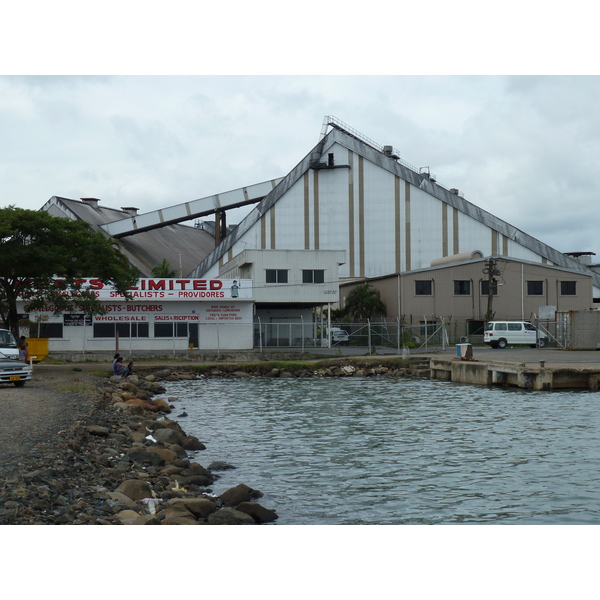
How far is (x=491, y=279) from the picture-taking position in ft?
196

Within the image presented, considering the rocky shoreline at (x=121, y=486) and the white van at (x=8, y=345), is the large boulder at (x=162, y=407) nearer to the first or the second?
the white van at (x=8, y=345)

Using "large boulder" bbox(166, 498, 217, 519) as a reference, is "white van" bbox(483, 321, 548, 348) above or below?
above

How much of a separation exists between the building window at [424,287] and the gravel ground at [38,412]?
32.5 m

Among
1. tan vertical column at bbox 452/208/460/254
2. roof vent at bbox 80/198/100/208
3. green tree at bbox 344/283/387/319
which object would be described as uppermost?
roof vent at bbox 80/198/100/208

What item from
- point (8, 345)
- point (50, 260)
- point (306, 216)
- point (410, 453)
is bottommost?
point (410, 453)

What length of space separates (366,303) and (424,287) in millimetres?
5523

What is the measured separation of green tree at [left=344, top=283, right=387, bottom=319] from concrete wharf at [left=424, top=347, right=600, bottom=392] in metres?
19.5

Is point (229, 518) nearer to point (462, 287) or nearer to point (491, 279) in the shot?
point (491, 279)

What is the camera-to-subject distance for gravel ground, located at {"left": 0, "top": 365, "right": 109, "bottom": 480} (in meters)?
14.4

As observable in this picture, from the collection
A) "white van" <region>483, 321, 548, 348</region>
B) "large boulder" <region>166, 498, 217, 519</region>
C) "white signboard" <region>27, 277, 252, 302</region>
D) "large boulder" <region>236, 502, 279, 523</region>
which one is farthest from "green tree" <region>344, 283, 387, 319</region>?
"large boulder" <region>166, 498, 217, 519</region>

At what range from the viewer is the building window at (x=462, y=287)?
6188 cm

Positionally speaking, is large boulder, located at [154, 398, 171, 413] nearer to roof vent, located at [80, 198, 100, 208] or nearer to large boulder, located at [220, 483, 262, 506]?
large boulder, located at [220, 483, 262, 506]

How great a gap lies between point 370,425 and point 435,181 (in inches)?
2366

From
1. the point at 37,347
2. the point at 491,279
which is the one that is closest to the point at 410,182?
the point at 491,279
